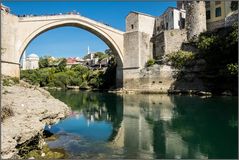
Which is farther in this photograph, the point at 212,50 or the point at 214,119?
the point at 212,50

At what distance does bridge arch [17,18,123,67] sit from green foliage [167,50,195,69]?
5.74 m

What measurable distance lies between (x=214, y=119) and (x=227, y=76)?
32.9ft

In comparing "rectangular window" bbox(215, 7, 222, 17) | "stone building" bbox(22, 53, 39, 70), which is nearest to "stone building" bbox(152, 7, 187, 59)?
"rectangular window" bbox(215, 7, 222, 17)

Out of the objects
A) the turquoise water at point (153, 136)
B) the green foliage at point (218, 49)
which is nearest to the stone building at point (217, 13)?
the green foliage at point (218, 49)

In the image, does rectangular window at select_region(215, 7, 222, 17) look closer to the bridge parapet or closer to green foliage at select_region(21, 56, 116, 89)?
the bridge parapet

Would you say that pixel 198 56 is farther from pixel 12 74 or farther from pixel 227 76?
pixel 12 74

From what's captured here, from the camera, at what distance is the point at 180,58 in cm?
2503

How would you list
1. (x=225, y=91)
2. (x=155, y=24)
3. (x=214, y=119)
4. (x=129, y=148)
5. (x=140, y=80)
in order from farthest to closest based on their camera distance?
(x=155, y=24)
(x=140, y=80)
(x=225, y=91)
(x=214, y=119)
(x=129, y=148)

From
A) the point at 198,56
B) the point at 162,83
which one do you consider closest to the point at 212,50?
the point at 198,56

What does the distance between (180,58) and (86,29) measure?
8.64 metres

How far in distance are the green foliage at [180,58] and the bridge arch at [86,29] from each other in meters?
5.74

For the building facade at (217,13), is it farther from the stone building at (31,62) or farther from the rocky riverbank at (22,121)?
the stone building at (31,62)

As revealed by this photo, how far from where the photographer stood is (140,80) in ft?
92.5

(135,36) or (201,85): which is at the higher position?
(135,36)
